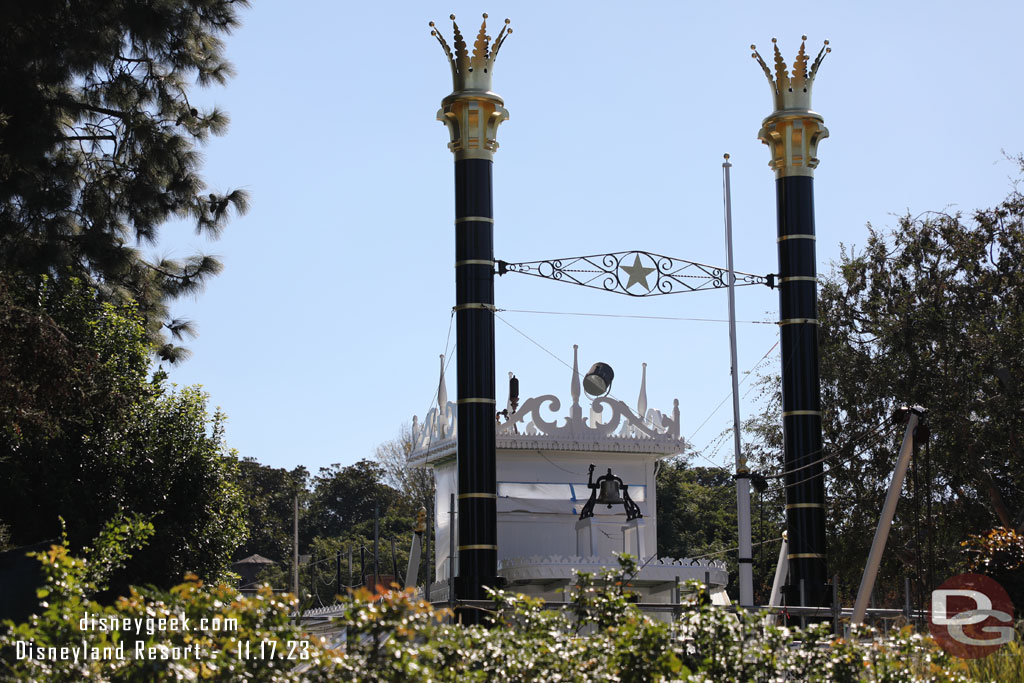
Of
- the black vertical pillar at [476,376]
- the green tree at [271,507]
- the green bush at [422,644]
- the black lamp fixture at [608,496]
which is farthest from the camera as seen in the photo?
the green tree at [271,507]

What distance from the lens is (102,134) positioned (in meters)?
19.1

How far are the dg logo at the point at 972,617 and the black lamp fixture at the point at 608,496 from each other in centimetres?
398

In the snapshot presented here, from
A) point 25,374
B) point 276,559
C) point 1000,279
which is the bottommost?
point 276,559

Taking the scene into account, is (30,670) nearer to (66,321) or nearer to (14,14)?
(14,14)

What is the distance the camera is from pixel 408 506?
158ft

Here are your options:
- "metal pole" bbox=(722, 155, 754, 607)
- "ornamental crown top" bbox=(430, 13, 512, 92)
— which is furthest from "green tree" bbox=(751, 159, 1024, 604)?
"ornamental crown top" bbox=(430, 13, 512, 92)

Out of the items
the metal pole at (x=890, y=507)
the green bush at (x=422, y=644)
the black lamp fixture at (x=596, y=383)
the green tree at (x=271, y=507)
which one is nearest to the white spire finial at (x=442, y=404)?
the black lamp fixture at (x=596, y=383)

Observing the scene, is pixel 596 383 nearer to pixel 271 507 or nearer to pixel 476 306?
pixel 476 306

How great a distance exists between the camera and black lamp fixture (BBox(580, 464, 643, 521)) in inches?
645

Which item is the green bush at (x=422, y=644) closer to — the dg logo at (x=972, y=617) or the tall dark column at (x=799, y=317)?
the dg logo at (x=972, y=617)

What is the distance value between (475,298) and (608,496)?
11.2 feet

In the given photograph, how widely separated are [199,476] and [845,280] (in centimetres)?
1403

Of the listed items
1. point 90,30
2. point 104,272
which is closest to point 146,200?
point 104,272

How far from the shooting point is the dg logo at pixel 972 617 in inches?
Answer: 513
